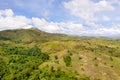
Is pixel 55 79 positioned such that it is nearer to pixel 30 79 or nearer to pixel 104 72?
pixel 30 79

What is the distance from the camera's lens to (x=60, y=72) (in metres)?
188

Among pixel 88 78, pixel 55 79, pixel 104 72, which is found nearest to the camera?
pixel 55 79

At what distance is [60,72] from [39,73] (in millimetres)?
18639

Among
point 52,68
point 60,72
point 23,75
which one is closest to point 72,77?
point 60,72

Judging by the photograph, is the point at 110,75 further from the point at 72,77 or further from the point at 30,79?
the point at 30,79

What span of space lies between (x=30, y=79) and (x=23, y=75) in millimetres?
14848

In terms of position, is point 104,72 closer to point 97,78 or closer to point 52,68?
point 97,78

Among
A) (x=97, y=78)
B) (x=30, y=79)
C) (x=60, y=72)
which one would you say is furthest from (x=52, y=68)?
(x=97, y=78)

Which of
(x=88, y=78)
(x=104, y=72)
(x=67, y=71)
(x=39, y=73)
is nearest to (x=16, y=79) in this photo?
(x=39, y=73)

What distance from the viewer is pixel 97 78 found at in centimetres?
18975

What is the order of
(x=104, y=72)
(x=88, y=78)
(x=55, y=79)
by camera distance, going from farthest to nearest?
(x=104, y=72) → (x=88, y=78) → (x=55, y=79)

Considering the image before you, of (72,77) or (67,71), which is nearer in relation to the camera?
(72,77)

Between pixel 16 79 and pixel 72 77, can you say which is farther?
pixel 16 79

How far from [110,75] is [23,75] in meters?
75.1
